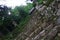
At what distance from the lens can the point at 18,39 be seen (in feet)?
28.1

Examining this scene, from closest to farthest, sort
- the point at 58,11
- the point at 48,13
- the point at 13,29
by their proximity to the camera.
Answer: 1. the point at 58,11
2. the point at 48,13
3. the point at 13,29

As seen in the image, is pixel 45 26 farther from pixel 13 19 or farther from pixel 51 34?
pixel 13 19

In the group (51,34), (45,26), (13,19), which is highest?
(13,19)

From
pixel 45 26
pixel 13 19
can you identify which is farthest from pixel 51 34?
pixel 13 19

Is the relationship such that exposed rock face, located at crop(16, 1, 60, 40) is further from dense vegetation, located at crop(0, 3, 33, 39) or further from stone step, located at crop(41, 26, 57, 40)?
dense vegetation, located at crop(0, 3, 33, 39)

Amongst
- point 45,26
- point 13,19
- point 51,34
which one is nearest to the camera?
point 51,34

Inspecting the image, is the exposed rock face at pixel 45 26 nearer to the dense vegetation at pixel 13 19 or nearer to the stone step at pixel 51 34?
the stone step at pixel 51 34

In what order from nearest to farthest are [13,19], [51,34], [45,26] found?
1. [51,34]
2. [45,26]
3. [13,19]

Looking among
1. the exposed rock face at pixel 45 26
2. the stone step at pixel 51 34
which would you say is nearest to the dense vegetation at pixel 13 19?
the exposed rock face at pixel 45 26

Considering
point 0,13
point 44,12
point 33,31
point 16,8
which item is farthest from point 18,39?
point 16,8

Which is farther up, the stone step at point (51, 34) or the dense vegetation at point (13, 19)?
the dense vegetation at point (13, 19)

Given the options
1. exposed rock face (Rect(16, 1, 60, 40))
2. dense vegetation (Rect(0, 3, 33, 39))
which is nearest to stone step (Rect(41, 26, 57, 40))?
exposed rock face (Rect(16, 1, 60, 40))

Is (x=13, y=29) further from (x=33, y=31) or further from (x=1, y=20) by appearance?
(x=33, y=31)

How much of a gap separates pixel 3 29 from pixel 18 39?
1737mm
